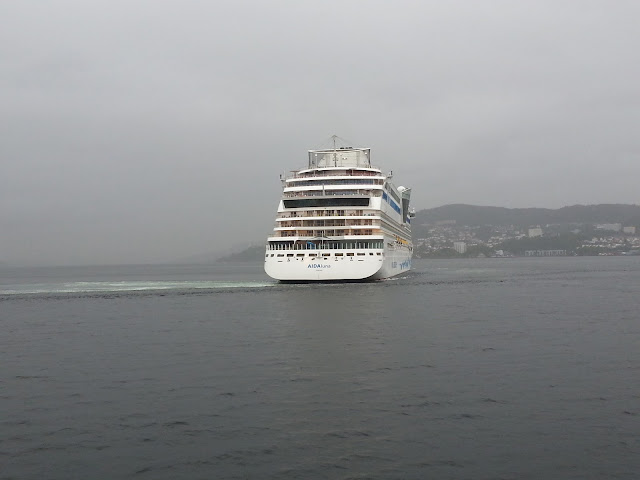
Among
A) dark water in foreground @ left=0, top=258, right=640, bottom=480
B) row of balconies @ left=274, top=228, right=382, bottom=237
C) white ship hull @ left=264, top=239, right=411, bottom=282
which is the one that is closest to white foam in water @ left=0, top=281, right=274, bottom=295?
white ship hull @ left=264, top=239, right=411, bottom=282

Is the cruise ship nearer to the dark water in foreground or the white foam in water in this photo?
the white foam in water

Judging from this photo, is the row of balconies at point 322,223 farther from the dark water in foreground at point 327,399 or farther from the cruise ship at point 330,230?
the dark water in foreground at point 327,399

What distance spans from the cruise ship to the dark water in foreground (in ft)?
87.6

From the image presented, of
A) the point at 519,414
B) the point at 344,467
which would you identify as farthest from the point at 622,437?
the point at 344,467

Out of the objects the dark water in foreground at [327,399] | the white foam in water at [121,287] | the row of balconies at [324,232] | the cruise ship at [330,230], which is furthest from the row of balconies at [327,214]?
the dark water in foreground at [327,399]

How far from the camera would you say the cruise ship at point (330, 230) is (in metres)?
64.0

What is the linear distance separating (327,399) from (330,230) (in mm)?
48829

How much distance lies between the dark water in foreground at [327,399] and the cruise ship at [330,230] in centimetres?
2669

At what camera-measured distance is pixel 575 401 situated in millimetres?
17297

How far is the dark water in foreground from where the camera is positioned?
13.0 metres

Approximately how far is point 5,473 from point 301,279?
171 feet

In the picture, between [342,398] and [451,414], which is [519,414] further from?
[342,398]

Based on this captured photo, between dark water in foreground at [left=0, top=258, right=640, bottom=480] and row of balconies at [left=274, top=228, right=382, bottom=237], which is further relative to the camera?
row of balconies at [left=274, top=228, right=382, bottom=237]

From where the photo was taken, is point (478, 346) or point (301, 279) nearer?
point (478, 346)
